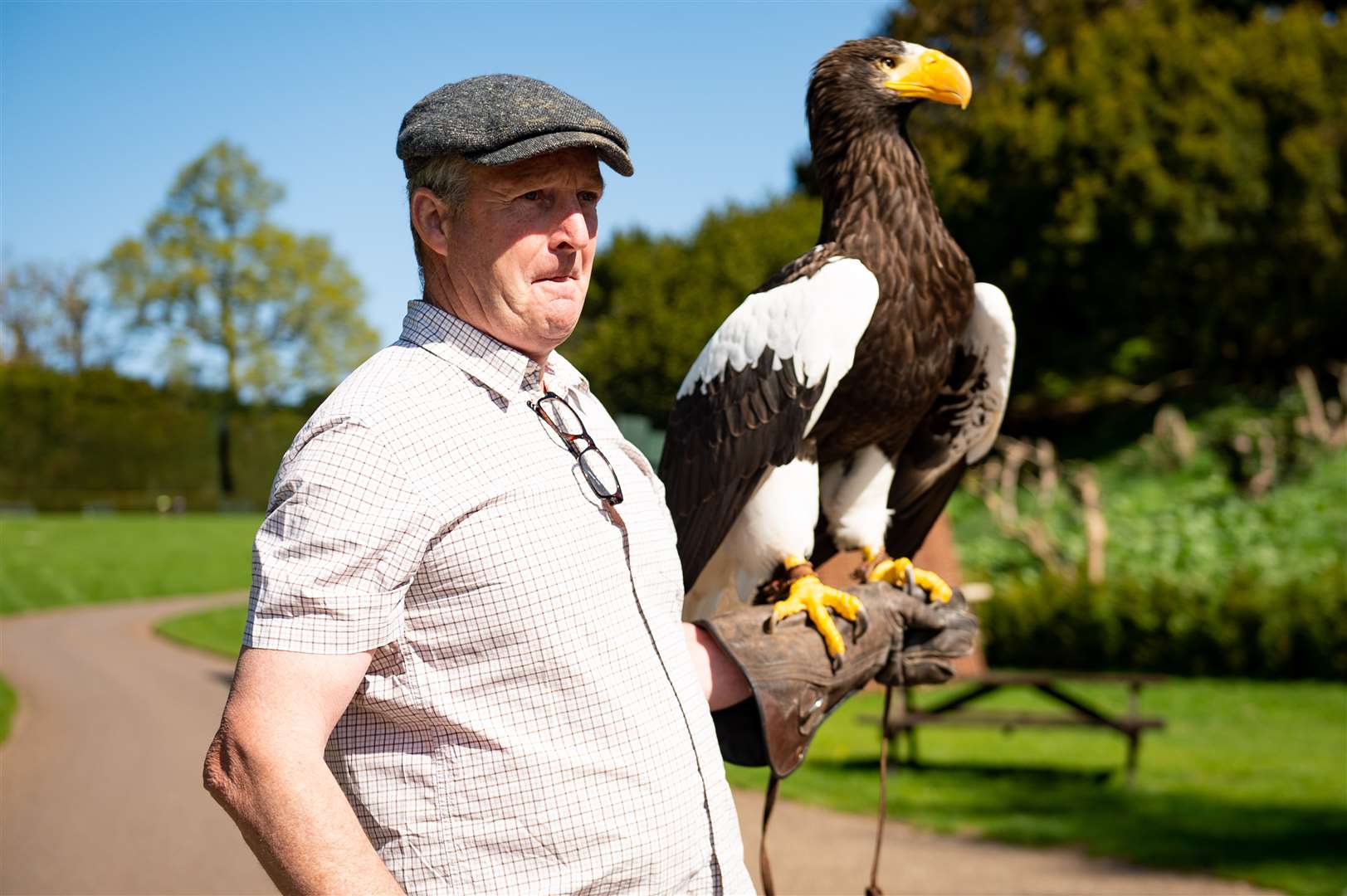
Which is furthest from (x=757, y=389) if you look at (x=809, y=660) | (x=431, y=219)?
(x=431, y=219)

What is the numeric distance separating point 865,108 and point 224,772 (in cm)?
219

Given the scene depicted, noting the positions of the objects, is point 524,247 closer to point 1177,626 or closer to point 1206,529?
point 1177,626

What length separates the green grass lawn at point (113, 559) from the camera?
1627cm

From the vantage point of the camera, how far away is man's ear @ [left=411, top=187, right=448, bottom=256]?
1458mm

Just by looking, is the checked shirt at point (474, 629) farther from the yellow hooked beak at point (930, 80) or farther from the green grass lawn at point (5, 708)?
the green grass lawn at point (5, 708)

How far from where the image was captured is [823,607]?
263 cm

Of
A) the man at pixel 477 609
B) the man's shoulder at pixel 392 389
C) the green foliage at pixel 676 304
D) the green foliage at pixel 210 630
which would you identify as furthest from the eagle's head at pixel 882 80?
the green foliage at pixel 676 304

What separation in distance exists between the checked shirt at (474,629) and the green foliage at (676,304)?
58.7 feet

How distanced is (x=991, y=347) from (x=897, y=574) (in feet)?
1.96

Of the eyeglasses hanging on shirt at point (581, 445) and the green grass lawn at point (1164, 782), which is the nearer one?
the eyeglasses hanging on shirt at point (581, 445)

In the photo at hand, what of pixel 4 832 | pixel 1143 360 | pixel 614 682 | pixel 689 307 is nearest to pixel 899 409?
pixel 614 682

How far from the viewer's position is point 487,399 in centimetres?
144

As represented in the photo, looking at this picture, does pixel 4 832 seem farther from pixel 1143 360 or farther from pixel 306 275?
pixel 306 275

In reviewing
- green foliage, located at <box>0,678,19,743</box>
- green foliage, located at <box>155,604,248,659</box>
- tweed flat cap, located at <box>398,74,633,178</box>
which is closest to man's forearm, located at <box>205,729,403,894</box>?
tweed flat cap, located at <box>398,74,633,178</box>
